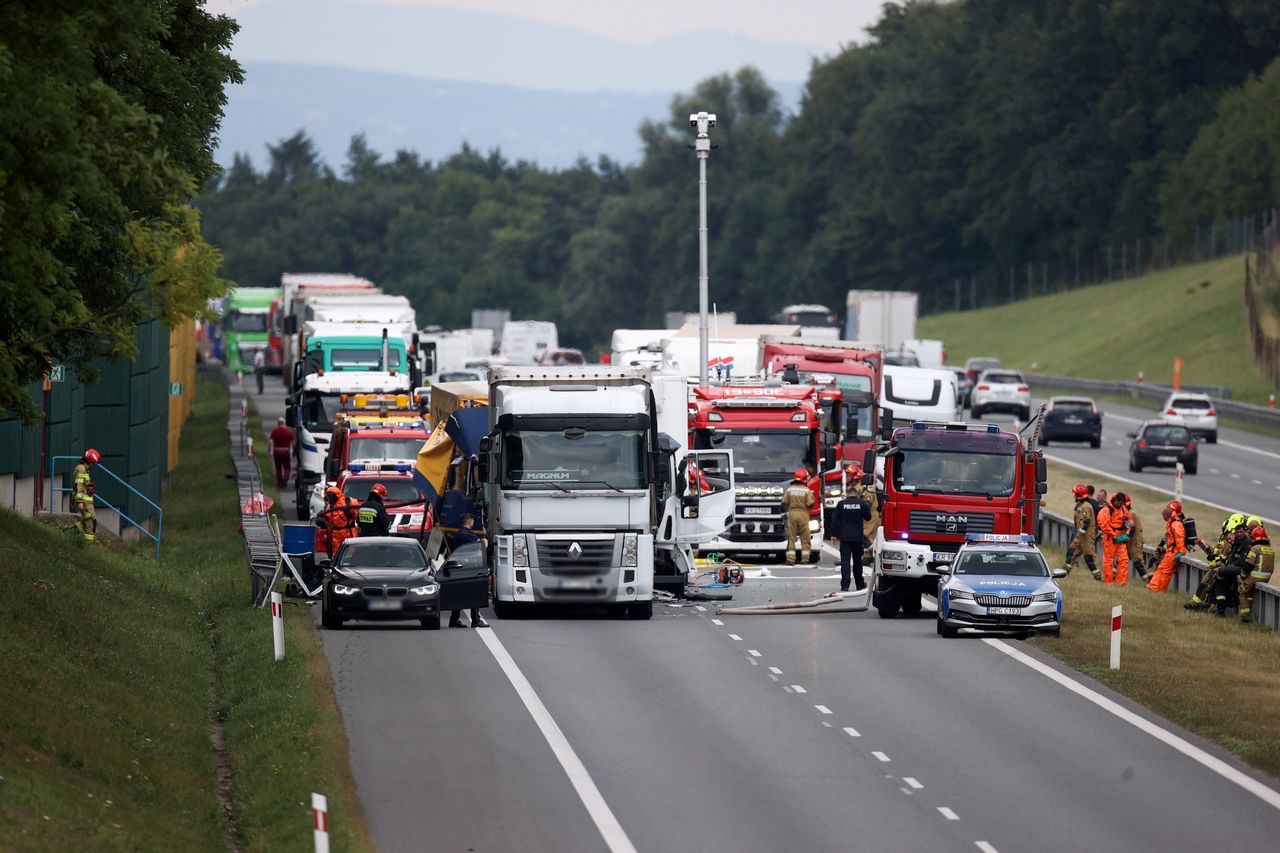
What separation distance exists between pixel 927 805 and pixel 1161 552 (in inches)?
768

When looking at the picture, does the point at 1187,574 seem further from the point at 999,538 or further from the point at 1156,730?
the point at 1156,730

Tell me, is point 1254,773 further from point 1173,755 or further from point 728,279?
point 728,279

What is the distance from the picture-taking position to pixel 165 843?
16812mm

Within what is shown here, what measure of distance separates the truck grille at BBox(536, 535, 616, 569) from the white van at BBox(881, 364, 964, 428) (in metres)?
25.1

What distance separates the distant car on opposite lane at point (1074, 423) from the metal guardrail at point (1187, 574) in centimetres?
2162

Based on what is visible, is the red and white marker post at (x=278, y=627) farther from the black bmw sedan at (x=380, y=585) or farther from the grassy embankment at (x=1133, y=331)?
the grassy embankment at (x=1133, y=331)

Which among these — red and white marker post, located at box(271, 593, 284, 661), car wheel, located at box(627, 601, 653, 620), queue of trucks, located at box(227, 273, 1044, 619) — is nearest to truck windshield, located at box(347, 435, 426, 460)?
queue of trucks, located at box(227, 273, 1044, 619)

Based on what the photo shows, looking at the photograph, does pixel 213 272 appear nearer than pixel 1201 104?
Yes

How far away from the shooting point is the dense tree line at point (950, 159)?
413 feet

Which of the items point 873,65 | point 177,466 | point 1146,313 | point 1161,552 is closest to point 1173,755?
point 1161,552

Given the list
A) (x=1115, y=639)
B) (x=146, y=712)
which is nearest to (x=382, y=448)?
(x=1115, y=639)

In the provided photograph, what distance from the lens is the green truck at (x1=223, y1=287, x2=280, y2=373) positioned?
314 feet

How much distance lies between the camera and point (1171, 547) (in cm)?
3669

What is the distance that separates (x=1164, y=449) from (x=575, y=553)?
112 ft
